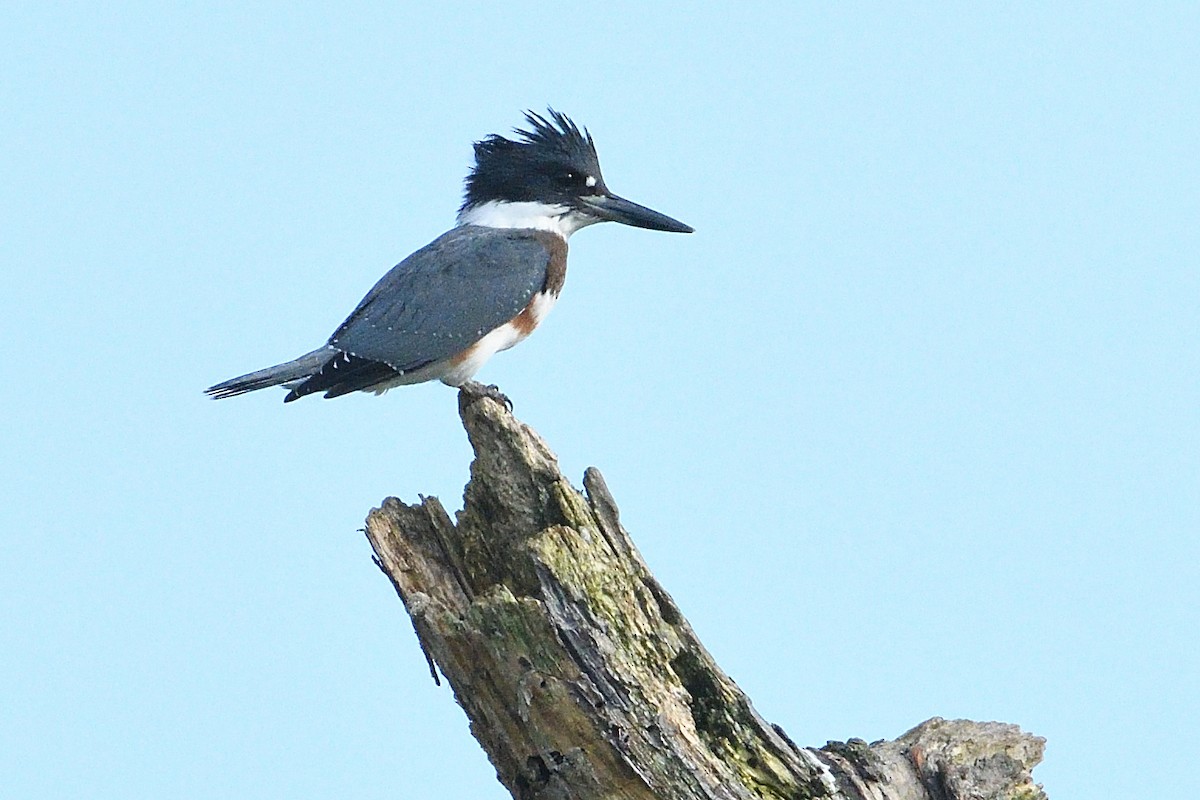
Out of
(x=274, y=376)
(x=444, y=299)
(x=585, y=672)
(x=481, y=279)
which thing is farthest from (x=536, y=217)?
(x=585, y=672)

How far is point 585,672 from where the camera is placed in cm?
293

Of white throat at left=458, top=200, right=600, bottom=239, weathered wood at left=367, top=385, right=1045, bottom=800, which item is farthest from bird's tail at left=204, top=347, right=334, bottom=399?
weathered wood at left=367, top=385, right=1045, bottom=800

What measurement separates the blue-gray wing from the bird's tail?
0.10 meters

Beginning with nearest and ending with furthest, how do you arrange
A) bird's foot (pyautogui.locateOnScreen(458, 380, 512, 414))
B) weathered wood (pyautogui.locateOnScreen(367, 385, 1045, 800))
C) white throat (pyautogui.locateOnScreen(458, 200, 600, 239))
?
weathered wood (pyautogui.locateOnScreen(367, 385, 1045, 800)) → bird's foot (pyautogui.locateOnScreen(458, 380, 512, 414)) → white throat (pyautogui.locateOnScreen(458, 200, 600, 239))

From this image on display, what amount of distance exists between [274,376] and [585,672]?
2336 millimetres

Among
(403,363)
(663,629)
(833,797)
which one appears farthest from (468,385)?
(833,797)

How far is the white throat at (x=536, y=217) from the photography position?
5.75 metres

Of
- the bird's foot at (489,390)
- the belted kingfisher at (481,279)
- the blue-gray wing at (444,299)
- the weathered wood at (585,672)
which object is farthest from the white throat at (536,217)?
the weathered wood at (585,672)

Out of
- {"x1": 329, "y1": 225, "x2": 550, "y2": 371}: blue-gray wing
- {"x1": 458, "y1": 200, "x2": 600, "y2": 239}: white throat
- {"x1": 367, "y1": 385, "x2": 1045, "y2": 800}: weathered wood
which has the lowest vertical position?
{"x1": 367, "y1": 385, "x2": 1045, "y2": 800}: weathered wood

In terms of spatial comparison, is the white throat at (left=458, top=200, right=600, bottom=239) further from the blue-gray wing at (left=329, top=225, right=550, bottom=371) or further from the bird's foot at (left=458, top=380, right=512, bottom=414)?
the bird's foot at (left=458, top=380, right=512, bottom=414)

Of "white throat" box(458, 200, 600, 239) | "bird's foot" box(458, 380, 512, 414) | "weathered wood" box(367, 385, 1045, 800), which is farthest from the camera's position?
"white throat" box(458, 200, 600, 239)

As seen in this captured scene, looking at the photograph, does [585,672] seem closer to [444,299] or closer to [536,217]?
[444,299]

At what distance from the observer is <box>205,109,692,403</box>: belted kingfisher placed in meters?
4.89

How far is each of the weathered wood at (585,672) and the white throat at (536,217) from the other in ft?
7.29
